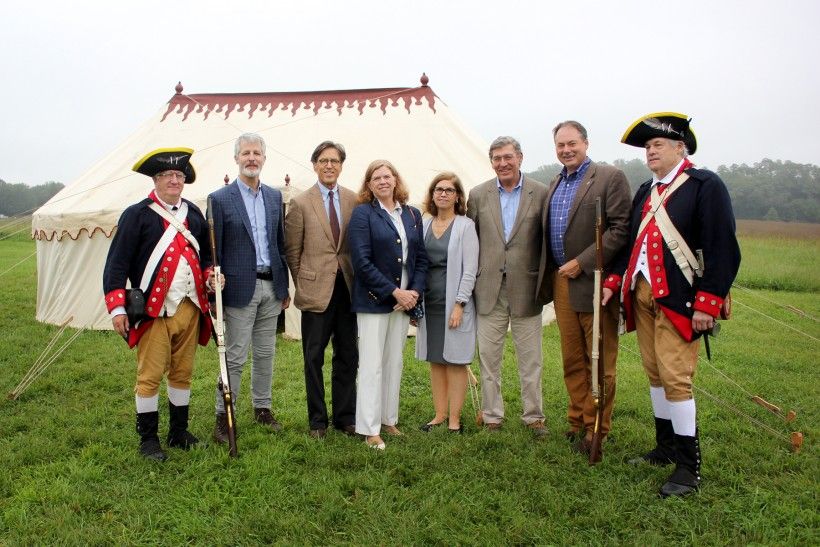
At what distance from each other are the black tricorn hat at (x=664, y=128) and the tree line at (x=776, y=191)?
57.8 ft

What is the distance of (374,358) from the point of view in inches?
135

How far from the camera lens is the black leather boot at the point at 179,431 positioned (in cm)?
339

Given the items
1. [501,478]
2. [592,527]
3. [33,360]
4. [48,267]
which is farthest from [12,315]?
[592,527]

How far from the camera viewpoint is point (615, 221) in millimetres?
3340

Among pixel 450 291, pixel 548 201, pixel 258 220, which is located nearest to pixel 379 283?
pixel 450 291

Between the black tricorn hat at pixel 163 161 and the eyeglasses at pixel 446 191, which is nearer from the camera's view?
the black tricorn hat at pixel 163 161

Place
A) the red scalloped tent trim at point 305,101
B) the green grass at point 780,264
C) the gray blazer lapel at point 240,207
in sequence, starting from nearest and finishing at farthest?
the gray blazer lapel at point 240,207 → the red scalloped tent trim at point 305,101 → the green grass at point 780,264

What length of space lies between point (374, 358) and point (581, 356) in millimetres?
1150

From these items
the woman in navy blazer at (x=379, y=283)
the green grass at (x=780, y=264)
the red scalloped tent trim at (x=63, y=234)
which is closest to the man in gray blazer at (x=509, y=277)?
the woman in navy blazer at (x=379, y=283)

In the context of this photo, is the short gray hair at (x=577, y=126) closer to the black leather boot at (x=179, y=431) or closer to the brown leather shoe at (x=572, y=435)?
the brown leather shoe at (x=572, y=435)

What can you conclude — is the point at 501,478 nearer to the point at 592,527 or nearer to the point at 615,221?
the point at 592,527

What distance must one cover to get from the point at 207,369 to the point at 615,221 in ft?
11.7

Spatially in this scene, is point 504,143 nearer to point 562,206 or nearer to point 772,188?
point 562,206

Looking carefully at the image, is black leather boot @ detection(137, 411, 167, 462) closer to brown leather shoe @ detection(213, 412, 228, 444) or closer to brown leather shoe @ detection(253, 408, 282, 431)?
brown leather shoe @ detection(213, 412, 228, 444)
